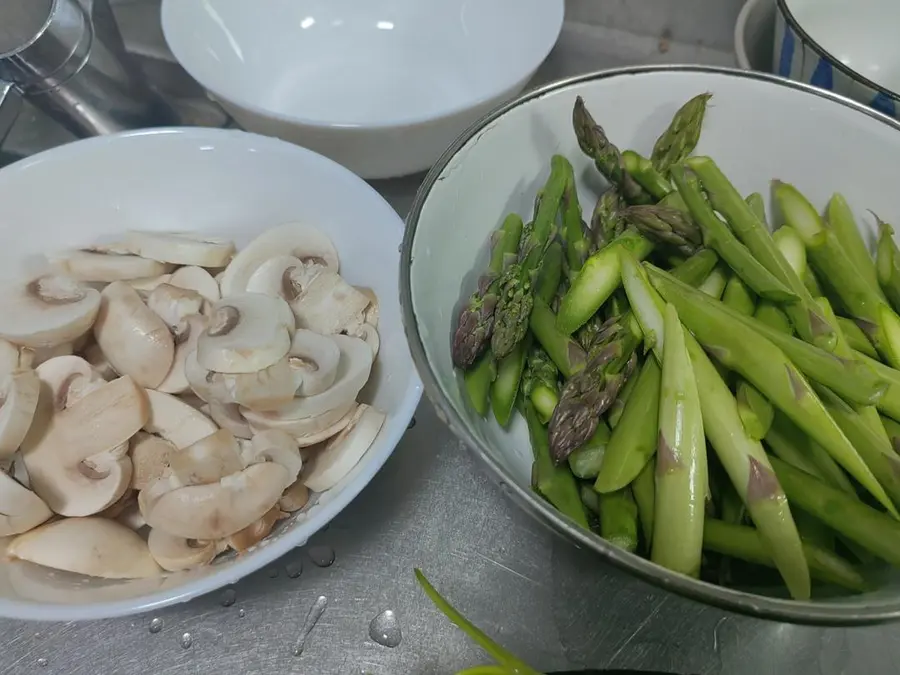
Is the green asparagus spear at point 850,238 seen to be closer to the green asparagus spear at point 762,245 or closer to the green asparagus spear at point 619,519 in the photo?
the green asparagus spear at point 762,245

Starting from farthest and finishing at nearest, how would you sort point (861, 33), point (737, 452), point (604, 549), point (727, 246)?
point (861, 33), point (727, 246), point (737, 452), point (604, 549)

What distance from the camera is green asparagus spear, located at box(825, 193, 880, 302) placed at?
765 mm

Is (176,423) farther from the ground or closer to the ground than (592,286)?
closer to the ground

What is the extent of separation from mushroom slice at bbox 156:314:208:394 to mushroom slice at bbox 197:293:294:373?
0.03 metres

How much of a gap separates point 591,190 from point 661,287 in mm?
227

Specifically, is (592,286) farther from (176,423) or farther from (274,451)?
(176,423)

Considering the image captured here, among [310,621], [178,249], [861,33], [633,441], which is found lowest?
[310,621]

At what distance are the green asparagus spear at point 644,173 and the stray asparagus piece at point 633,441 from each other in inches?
9.4

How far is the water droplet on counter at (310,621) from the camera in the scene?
29.7 inches

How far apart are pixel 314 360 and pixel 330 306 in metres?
0.09

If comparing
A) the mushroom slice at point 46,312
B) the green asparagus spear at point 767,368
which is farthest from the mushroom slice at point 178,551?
the green asparagus spear at point 767,368

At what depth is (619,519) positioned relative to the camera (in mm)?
626

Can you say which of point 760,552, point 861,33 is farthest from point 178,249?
point 861,33

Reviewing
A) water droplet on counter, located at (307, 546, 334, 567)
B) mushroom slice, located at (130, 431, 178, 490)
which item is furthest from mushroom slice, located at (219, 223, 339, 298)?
water droplet on counter, located at (307, 546, 334, 567)
